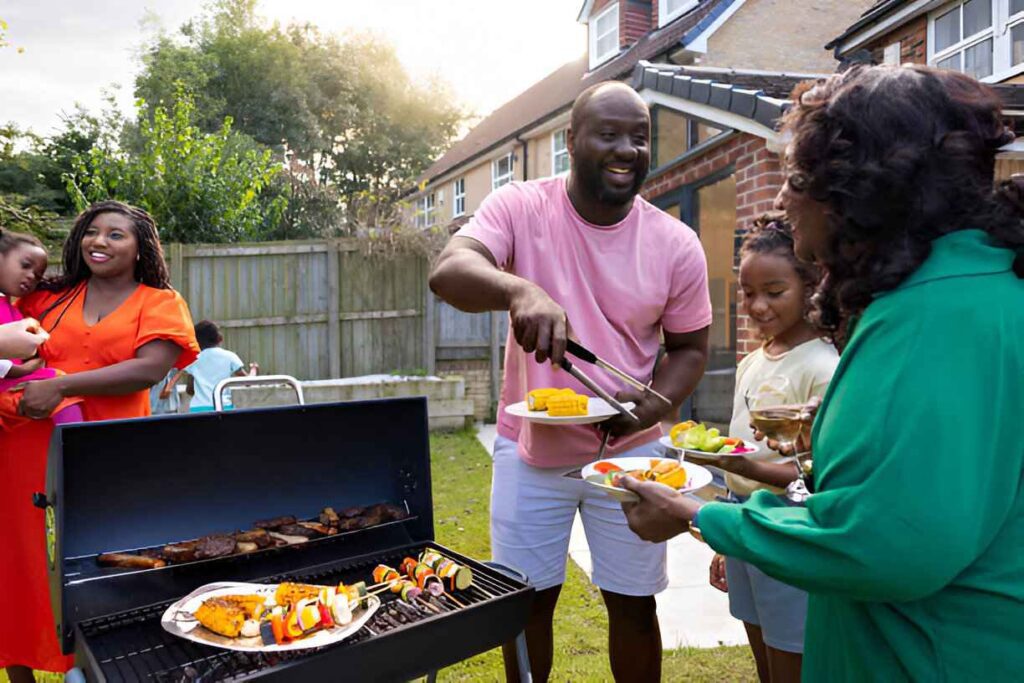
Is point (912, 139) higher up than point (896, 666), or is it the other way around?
point (912, 139)

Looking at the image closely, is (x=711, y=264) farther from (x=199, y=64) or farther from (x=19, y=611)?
(x=199, y=64)

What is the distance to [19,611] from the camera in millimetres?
2646

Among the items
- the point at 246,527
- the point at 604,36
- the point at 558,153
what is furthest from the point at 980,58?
the point at 246,527

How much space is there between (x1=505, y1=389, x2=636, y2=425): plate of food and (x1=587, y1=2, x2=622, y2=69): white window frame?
13.0 meters

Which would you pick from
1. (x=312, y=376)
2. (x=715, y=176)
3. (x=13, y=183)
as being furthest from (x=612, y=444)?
(x=13, y=183)

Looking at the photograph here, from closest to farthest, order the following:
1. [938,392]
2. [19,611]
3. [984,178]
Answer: [938,392] < [984,178] < [19,611]

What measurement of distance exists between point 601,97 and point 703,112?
13.4 feet

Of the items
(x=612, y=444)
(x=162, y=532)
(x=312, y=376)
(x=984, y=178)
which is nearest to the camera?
(x=984, y=178)

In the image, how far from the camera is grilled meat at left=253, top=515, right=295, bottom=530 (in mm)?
2133

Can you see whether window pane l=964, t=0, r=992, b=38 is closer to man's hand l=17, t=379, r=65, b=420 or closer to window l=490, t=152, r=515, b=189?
man's hand l=17, t=379, r=65, b=420

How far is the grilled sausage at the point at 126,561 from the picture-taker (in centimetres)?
184

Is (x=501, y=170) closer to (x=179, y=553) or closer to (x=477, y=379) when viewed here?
(x=477, y=379)

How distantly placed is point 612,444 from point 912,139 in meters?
1.48

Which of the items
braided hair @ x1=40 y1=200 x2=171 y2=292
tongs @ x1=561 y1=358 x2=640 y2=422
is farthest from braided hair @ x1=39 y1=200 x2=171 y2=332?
tongs @ x1=561 y1=358 x2=640 y2=422
